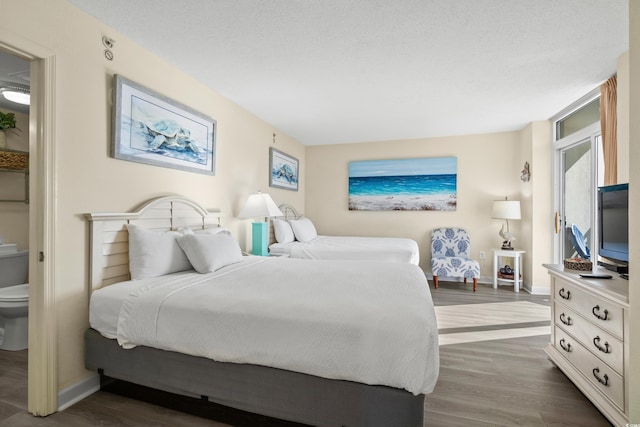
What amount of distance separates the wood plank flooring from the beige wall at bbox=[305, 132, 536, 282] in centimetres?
278

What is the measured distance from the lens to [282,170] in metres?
4.87

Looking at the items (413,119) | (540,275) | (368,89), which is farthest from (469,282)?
(368,89)

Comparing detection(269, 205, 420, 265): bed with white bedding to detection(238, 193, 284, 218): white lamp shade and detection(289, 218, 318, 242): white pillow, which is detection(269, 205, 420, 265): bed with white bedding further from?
detection(238, 193, 284, 218): white lamp shade

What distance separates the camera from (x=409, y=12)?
1.98 metres

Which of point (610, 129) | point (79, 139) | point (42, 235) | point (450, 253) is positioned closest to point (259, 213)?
point (79, 139)

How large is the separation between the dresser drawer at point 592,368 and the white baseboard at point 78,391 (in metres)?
3.09

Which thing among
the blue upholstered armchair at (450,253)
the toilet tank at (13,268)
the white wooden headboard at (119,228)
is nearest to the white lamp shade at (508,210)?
the blue upholstered armchair at (450,253)

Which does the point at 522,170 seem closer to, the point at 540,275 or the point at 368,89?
the point at 540,275

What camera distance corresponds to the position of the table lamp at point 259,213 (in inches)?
135

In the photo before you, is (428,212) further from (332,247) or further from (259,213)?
(259,213)

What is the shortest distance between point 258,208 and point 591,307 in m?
2.92

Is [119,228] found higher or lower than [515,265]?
higher

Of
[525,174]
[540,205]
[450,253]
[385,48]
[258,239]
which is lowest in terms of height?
[450,253]

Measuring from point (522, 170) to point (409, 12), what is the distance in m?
3.83
